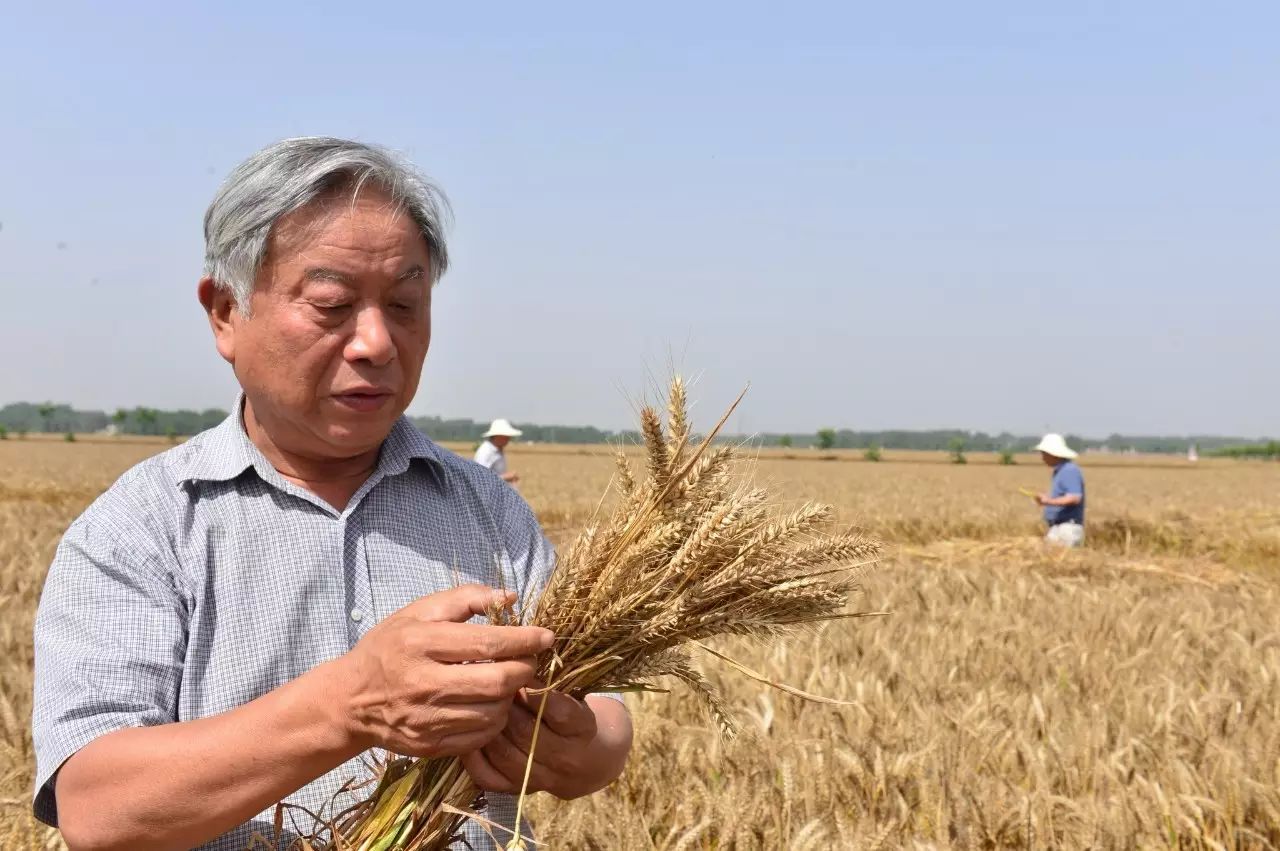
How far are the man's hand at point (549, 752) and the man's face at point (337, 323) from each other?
610 millimetres

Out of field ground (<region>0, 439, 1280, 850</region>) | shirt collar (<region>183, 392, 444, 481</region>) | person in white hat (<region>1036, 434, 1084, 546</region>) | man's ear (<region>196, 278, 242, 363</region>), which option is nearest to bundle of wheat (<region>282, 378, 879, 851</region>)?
field ground (<region>0, 439, 1280, 850</region>)

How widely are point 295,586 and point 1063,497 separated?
1155cm

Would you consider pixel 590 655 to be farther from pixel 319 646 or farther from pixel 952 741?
pixel 952 741

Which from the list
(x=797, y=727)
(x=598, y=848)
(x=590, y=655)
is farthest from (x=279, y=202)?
(x=797, y=727)

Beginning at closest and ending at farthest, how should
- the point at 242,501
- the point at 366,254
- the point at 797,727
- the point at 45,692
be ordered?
the point at 45,692 < the point at 366,254 < the point at 242,501 < the point at 797,727

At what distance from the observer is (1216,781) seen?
11.6 feet

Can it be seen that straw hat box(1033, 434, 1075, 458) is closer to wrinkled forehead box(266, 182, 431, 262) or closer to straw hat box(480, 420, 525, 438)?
straw hat box(480, 420, 525, 438)

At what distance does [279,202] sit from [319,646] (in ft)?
2.62

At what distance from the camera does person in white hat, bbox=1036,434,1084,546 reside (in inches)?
474

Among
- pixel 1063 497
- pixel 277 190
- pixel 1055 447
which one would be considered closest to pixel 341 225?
pixel 277 190

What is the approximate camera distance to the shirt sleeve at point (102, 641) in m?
1.63

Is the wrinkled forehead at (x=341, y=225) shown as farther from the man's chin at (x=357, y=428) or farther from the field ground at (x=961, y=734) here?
the field ground at (x=961, y=734)

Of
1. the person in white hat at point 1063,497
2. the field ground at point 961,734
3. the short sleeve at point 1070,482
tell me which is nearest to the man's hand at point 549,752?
the field ground at point 961,734

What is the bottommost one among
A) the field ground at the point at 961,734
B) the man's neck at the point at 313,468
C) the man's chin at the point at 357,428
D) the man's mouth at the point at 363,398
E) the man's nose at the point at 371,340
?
the field ground at the point at 961,734
